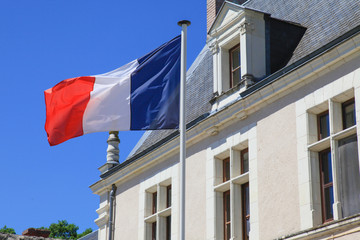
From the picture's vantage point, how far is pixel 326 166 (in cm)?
1489

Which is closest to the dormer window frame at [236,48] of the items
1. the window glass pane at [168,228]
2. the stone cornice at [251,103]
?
the stone cornice at [251,103]

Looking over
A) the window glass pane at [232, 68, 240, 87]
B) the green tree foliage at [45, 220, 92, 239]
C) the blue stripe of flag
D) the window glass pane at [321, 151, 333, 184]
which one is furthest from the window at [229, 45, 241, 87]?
the green tree foliage at [45, 220, 92, 239]

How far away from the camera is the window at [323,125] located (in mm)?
15062

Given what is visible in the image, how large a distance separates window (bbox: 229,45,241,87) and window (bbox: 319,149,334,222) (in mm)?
3437

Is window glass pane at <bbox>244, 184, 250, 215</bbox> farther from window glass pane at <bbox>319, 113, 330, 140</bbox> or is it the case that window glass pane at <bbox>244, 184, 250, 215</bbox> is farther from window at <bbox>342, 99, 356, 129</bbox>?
window at <bbox>342, 99, 356, 129</bbox>

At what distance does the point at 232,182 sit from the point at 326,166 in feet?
8.15

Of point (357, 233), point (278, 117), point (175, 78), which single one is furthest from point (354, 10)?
point (357, 233)

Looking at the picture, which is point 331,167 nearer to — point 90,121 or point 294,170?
point 294,170

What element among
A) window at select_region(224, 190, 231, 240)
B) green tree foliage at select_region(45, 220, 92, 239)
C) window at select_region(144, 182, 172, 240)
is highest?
green tree foliage at select_region(45, 220, 92, 239)

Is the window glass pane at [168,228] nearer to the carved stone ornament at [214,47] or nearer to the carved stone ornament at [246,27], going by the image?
the carved stone ornament at [214,47]

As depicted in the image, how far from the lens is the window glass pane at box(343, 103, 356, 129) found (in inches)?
574

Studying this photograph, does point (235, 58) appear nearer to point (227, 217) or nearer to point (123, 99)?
point (123, 99)

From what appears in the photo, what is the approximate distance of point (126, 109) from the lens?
54.4 feet

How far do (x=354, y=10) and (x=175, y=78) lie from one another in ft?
11.8
